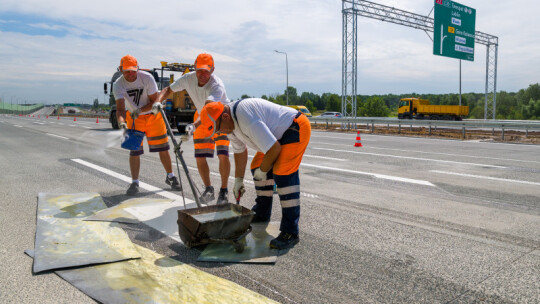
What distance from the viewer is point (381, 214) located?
469 centimetres

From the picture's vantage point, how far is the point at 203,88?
5047 millimetres

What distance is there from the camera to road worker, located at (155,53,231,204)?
16.1 feet

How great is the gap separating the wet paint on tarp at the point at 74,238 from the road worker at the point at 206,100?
1312 millimetres

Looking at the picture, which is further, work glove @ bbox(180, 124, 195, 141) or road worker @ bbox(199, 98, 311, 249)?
work glove @ bbox(180, 124, 195, 141)

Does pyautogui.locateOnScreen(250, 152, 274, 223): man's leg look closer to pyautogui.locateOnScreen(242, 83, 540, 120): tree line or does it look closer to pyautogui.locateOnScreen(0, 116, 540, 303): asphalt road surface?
pyautogui.locateOnScreen(0, 116, 540, 303): asphalt road surface

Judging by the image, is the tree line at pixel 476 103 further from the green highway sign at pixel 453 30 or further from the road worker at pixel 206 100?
the road worker at pixel 206 100

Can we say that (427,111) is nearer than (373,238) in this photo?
No

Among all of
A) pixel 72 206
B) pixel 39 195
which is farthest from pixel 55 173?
pixel 72 206

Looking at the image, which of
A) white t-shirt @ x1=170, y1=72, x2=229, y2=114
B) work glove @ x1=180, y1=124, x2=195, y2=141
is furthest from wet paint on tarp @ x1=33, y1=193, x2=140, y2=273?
white t-shirt @ x1=170, y1=72, x2=229, y2=114

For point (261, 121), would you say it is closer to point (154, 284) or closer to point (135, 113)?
point (154, 284)

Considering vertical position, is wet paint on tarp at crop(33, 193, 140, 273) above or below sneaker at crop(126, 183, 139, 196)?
below

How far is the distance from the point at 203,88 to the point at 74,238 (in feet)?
7.49

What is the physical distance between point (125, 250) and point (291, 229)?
4.70 feet

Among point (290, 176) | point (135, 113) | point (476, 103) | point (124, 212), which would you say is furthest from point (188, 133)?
point (476, 103)
